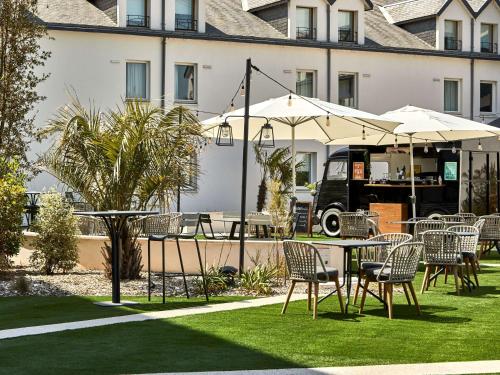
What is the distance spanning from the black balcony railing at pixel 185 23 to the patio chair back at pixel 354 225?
17018 millimetres

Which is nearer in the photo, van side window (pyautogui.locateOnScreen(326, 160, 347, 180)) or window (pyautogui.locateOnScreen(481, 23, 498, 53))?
van side window (pyautogui.locateOnScreen(326, 160, 347, 180))

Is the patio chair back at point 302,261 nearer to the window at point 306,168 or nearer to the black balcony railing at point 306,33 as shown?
the window at point 306,168

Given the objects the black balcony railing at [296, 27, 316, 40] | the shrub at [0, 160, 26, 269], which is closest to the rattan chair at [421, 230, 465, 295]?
the shrub at [0, 160, 26, 269]

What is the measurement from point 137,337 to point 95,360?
1414 millimetres

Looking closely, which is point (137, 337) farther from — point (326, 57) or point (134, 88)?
point (326, 57)

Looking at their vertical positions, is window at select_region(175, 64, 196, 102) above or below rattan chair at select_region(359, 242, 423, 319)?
above

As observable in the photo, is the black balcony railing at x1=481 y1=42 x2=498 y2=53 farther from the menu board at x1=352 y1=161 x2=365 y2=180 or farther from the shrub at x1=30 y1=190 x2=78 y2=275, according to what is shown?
the shrub at x1=30 y1=190 x2=78 y2=275

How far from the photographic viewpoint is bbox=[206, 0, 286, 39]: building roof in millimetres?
37406

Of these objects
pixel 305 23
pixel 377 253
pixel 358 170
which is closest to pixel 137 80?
pixel 305 23

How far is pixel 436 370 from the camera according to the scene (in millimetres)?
9586

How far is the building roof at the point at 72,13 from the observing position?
34031 mm

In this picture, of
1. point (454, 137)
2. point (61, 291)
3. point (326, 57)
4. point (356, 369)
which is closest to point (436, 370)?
point (356, 369)

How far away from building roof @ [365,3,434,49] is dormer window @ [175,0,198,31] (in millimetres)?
7484

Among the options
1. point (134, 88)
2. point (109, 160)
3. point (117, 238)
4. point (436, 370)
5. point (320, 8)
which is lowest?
point (436, 370)
